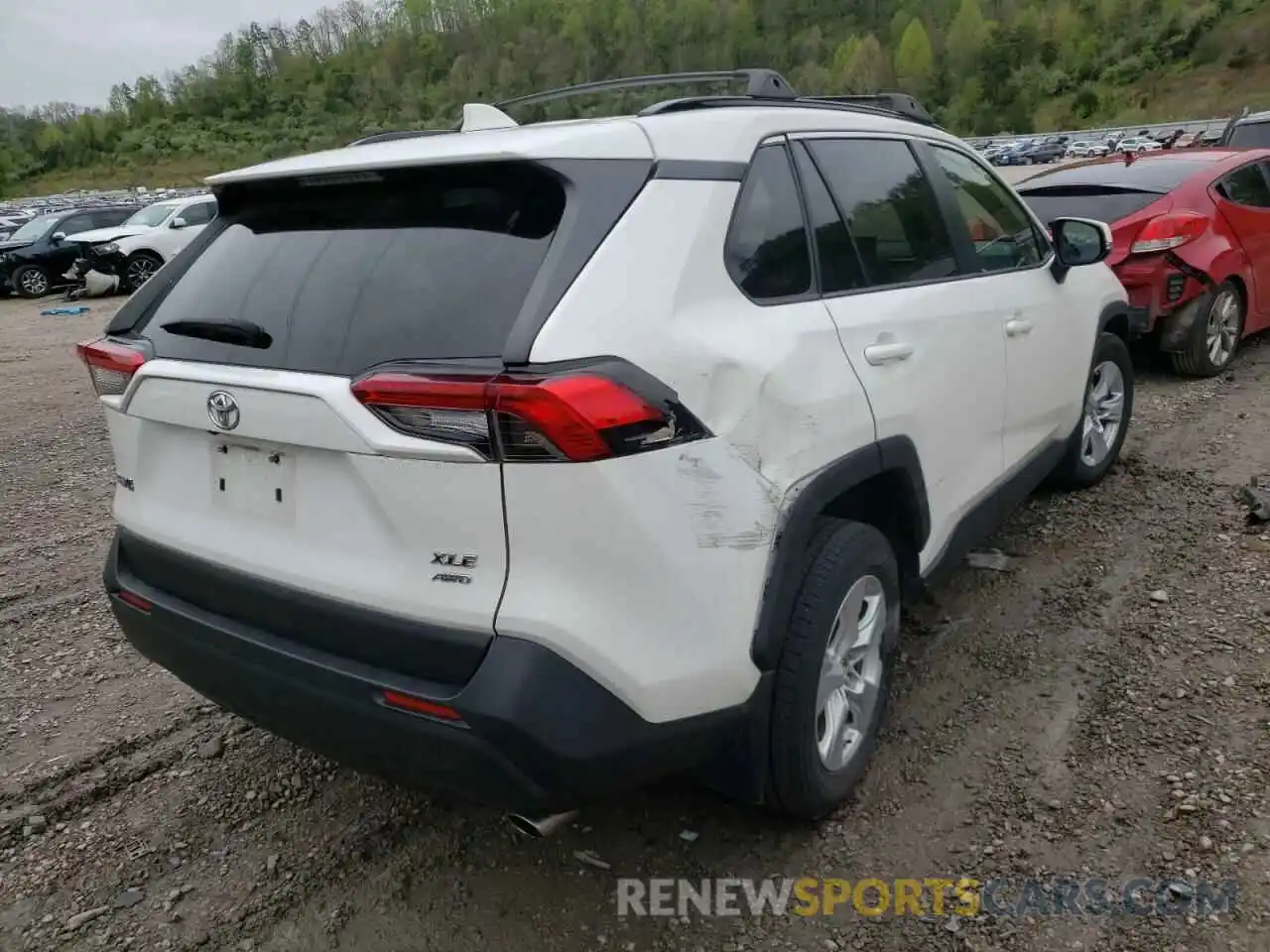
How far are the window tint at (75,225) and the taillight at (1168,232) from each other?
1874 cm

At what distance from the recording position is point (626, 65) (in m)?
116

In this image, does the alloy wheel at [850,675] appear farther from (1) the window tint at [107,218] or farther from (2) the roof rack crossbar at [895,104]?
(1) the window tint at [107,218]

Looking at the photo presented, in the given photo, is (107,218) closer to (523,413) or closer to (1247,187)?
(1247,187)

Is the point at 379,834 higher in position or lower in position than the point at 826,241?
lower

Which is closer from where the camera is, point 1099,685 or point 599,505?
point 599,505

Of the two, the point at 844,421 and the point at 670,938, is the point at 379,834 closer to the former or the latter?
the point at 670,938

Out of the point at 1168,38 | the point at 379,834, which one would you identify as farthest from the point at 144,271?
the point at 1168,38

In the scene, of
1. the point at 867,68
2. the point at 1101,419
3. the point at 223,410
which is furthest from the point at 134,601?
the point at 867,68

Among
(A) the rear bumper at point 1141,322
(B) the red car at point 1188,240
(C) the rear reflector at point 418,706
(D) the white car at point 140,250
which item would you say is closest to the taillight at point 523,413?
(C) the rear reflector at point 418,706

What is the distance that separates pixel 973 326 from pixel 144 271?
17554 mm

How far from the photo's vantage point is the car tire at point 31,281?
17.9 meters

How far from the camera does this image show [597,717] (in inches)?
74.1

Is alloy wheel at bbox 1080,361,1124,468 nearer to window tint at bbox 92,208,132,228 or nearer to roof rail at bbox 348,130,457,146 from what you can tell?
roof rail at bbox 348,130,457,146

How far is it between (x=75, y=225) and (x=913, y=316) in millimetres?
20017
